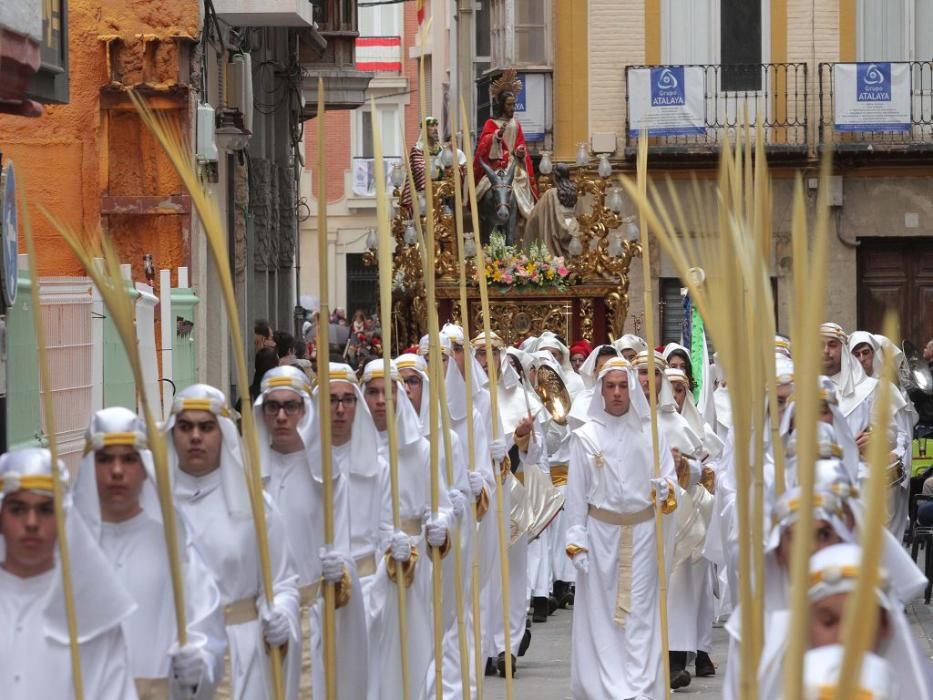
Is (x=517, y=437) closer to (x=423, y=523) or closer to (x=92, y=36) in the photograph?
(x=423, y=523)

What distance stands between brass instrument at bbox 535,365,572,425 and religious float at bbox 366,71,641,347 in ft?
14.1

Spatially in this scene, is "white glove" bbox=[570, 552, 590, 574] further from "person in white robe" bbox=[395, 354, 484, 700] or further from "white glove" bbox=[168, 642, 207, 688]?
"white glove" bbox=[168, 642, 207, 688]

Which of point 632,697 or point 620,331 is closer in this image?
point 632,697

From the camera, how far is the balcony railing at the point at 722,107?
30078 millimetres

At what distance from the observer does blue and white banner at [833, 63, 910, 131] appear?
30141mm

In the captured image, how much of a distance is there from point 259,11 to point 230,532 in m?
12.8

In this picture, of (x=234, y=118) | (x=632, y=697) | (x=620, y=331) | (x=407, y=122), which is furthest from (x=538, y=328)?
(x=407, y=122)

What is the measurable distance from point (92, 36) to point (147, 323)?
16.3ft

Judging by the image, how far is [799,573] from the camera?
3.69m

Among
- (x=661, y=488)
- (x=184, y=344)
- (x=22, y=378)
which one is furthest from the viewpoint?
(x=184, y=344)

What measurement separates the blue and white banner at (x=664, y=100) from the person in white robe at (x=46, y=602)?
79.1 ft

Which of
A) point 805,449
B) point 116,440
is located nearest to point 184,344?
point 116,440

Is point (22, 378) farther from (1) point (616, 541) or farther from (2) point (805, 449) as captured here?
(2) point (805, 449)

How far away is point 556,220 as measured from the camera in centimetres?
2238
